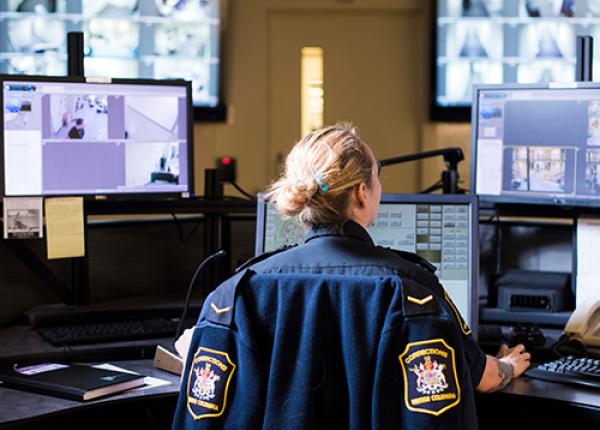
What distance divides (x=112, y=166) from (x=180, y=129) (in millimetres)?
205

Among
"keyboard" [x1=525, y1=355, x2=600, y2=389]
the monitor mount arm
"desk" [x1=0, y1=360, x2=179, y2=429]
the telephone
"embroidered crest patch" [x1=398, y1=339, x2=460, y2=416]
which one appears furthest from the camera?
the monitor mount arm

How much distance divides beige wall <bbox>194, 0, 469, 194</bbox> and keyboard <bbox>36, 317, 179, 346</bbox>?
268 centimetres

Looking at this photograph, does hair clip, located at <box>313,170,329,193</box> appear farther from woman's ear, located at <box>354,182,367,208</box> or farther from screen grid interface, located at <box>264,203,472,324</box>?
screen grid interface, located at <box>264,203,472,324</box>

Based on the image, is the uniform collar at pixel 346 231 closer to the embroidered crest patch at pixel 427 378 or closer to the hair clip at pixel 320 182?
the hair clip at pixel 320 182

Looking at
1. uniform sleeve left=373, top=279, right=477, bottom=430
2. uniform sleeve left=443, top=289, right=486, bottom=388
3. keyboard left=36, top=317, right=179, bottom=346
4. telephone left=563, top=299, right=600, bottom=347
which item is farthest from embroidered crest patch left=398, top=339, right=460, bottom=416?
keyboard left=36, top=317, right=179, bottom=346

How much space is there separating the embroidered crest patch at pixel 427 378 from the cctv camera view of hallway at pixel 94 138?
1136 mm

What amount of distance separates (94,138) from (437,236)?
2.98ft

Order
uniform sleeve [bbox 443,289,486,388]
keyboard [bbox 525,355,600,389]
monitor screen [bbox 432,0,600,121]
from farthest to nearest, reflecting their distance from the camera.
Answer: monitor screen [bbox 432,0,600,121]
keyboard [bbox 525,355,600,389]
uniform sleeve [bbox 443,289,486,388]

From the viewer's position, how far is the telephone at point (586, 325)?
2.20 meters

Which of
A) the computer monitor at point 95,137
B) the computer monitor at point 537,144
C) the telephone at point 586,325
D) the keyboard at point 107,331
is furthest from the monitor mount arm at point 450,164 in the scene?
the keyboard at point 107,331

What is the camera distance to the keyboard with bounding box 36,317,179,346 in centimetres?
221

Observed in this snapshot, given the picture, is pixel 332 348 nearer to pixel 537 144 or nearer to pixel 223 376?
pixel 223 376

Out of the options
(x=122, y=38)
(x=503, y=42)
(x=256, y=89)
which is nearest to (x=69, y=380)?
(x=122, y=38)

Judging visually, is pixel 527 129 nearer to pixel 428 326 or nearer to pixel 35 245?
pixel 428 326
